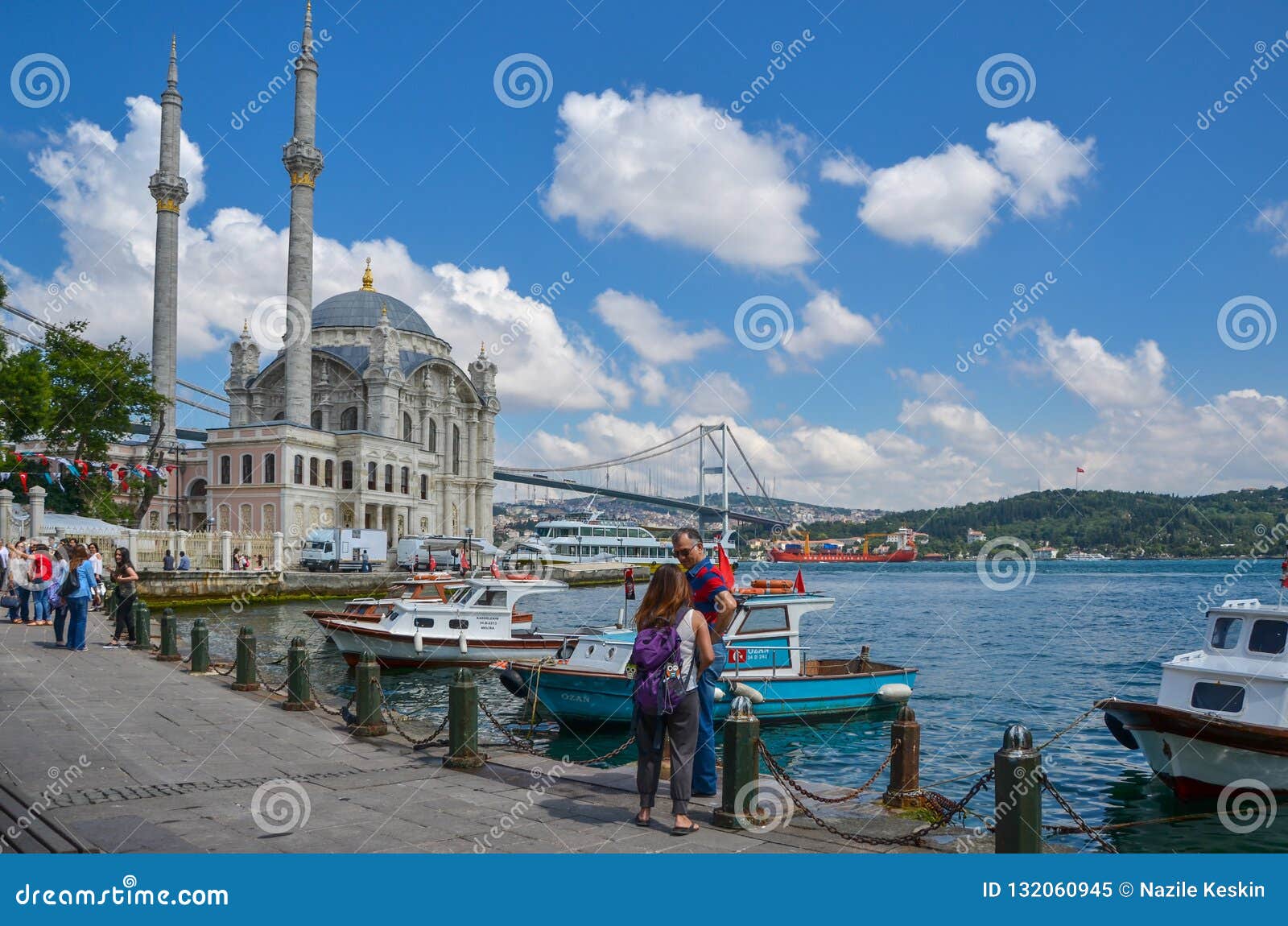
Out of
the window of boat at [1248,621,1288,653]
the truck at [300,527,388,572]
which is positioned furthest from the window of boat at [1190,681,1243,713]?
the truck at [300,527,388,572]

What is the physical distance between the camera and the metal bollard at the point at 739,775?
6.13 metres

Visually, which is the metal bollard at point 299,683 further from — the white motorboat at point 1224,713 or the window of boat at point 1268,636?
the window of boat at point 1268,636

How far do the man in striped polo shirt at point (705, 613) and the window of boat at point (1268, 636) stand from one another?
7517 mm

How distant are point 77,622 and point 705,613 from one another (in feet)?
41.1

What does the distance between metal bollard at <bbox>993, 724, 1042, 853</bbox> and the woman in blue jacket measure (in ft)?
44.7

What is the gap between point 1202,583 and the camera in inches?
2611

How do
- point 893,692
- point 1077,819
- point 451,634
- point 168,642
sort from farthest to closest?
point 451,634 < point 893,692 < point 168,642 < point 1077,819

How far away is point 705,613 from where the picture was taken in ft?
22.4

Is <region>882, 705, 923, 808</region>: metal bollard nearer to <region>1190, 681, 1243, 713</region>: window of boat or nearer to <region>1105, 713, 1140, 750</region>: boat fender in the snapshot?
<region>1105, 713, 1140, 750</region>: boat fender

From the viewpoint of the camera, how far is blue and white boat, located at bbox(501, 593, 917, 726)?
46.5 feet

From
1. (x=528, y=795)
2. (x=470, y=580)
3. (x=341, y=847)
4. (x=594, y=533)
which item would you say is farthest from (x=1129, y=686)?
(x=594, y=533)

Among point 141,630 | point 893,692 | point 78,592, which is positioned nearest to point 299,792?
point 78,592

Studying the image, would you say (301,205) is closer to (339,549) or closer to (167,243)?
(167,243)

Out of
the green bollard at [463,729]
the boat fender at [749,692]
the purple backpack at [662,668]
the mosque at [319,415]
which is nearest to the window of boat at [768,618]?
the boat fender at [749,692]
